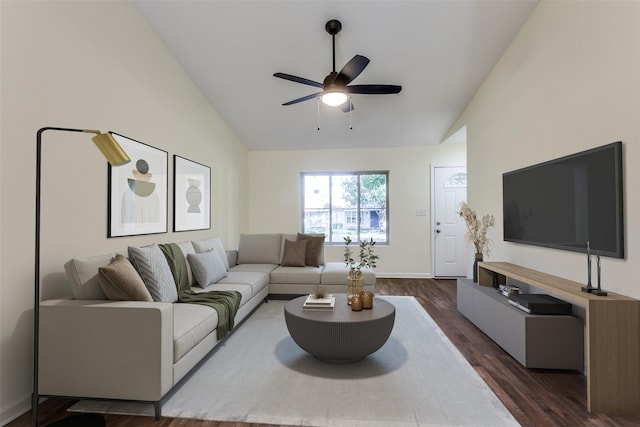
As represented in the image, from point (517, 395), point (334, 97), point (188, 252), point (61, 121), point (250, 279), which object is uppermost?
point (334, 97)

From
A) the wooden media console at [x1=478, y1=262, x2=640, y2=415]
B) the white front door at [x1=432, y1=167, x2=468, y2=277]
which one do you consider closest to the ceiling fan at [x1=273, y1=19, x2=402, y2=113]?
the wooden media console at [x1=478, y1=262, x2=640, y2=415]

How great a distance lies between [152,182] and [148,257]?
1070 millimetres

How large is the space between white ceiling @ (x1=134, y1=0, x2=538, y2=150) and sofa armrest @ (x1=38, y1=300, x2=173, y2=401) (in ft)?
9.44

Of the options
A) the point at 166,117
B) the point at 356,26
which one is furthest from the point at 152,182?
the point at 356,26

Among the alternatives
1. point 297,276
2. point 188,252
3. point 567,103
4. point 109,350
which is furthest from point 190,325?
point 567,103

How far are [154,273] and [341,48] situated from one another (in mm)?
2992

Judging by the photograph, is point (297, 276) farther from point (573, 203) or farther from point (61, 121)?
point (573, 203)

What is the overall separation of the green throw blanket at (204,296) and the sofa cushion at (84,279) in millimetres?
748

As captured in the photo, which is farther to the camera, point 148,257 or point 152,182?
point 152,182

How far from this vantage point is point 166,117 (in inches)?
139

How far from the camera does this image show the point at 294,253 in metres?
4.51

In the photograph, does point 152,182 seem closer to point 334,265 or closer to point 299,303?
point 299,303

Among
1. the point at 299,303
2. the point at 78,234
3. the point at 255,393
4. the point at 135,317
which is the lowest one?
the point at 255,393

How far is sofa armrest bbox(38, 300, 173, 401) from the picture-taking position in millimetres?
1801
